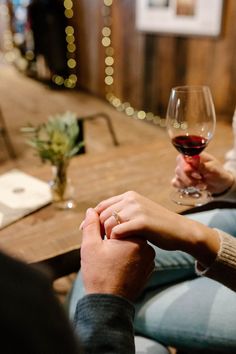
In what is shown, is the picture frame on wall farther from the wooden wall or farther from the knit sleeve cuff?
the knit sleeve cuff

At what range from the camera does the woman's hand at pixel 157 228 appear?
0.79 m

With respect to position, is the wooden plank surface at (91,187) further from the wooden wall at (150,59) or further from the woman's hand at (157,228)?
the wooden wall at (150,59)

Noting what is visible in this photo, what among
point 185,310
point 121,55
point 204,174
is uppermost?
point 204,174

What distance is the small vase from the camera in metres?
1.31

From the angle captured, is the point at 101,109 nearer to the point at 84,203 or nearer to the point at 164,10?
the point at 164,10

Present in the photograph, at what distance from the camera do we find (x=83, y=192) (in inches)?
54.7

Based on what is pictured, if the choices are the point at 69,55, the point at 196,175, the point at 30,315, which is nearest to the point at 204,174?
the point at 196,175

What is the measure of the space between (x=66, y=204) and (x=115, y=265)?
575 mm

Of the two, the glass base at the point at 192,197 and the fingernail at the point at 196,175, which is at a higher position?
the fingernail at the point at 196,175

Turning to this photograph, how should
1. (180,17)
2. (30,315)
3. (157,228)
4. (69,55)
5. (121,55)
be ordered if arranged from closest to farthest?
(30,315) < (157,228) < (180,17) < (121,55) < (69,55)

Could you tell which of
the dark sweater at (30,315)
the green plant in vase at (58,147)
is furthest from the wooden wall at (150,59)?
the dark sweater at (30,315)

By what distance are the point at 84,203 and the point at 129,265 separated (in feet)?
1.87

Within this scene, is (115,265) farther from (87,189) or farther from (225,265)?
(87,189)

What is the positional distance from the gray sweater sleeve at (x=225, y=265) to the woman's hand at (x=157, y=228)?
Answer: 0.04 ft
